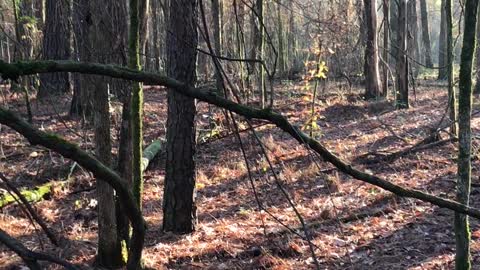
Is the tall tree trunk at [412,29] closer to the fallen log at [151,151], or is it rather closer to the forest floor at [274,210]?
the forest floor at [274,210]

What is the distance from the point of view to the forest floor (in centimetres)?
536

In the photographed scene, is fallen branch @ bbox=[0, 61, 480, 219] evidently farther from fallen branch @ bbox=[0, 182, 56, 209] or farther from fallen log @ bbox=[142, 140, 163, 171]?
fallen log @ bbox=[142, 140, 163, 171]

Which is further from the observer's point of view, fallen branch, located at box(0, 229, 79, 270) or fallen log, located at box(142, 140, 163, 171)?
fallen log, located at box(142, 140, 163, 171)

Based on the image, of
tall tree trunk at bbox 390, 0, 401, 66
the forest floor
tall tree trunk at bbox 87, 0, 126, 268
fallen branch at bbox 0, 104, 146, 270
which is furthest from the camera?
tall tree trunk at bbox 390, 0, 401, 66

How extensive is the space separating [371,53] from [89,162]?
14114mm

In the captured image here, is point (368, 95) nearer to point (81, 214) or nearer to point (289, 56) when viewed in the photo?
point (81, 214)

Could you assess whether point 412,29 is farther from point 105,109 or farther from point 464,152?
point 105,109

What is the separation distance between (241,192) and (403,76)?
26.1 feet

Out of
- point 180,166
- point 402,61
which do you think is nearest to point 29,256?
point 180,166

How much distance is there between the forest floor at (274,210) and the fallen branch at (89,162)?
4.39ft

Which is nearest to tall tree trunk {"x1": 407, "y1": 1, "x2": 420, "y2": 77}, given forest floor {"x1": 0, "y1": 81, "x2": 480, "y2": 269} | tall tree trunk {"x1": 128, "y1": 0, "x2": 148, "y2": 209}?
forest floor {"x1": 0, "y1": 81, "x2": 480, "y2": 269}

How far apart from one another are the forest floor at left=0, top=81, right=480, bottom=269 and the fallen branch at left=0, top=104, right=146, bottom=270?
1.34m

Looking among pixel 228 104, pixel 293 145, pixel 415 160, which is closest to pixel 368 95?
pixel 293 145

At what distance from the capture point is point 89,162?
1607 mm
